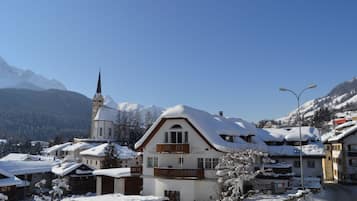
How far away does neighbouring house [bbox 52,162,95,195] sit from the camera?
4088 cm

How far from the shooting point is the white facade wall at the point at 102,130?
111875 millimetres

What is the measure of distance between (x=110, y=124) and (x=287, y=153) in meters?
84.1

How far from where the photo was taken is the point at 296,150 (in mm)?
42188

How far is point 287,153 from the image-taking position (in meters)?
42.1

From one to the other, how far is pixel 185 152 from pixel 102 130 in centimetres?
8843

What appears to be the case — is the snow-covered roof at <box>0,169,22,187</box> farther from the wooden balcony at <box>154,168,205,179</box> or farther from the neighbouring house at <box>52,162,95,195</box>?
the wooden balcony at <box>154,168,205,179</box>

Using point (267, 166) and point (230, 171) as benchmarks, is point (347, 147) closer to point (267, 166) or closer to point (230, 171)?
point (267, 166)

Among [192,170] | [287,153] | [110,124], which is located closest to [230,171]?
[192,170]

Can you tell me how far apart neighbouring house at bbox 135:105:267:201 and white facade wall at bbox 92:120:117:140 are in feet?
274

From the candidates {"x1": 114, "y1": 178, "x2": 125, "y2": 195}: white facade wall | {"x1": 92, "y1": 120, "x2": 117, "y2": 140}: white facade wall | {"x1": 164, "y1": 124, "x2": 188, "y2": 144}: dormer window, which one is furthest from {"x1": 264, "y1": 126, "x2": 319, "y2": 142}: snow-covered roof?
{"x1": 92, "y1": 120, "x2": 117, "y2": 140}: white facade wall

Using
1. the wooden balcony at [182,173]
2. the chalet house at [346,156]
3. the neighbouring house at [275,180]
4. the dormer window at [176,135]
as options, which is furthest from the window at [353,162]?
the dormer window at [176,135]

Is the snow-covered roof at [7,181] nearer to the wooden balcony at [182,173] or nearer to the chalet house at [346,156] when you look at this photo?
the wooden balcony at [182,173]

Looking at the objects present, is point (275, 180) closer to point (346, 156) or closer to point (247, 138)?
point (247, 138)

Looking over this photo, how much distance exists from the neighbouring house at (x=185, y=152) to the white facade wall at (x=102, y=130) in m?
83.4
